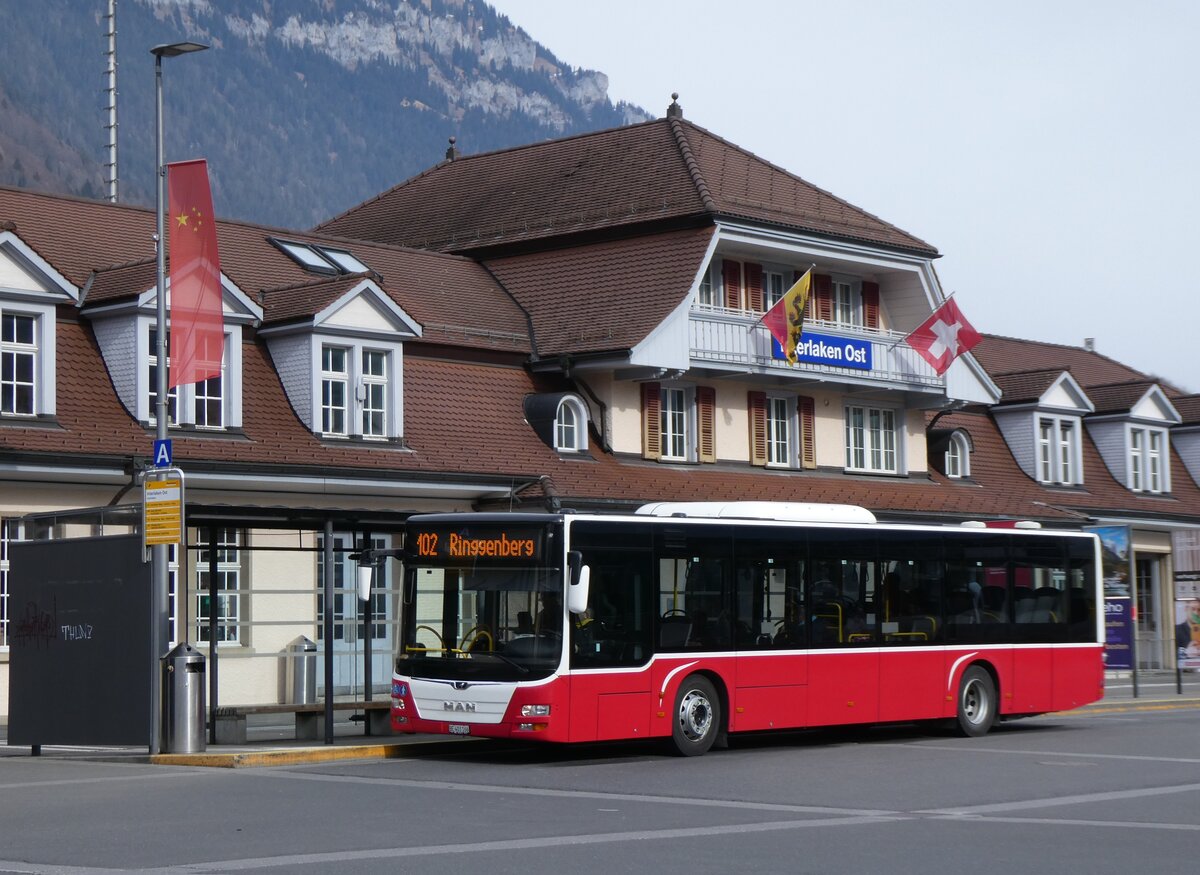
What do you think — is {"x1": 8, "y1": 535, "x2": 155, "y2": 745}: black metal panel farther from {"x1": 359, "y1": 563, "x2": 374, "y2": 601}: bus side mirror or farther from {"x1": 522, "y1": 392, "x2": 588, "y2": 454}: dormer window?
{"x1": 522, "y1": 392, "x2": 588, "y2": 454}: dormer window

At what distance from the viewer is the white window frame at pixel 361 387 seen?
30.9m

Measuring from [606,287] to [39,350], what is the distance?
→ 506 inches

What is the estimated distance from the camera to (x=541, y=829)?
1378 centimetres

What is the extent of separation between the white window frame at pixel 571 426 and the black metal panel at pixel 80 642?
14144mm

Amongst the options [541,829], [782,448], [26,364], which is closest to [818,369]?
[782,448]

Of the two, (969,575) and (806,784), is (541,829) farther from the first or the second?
(969,575)

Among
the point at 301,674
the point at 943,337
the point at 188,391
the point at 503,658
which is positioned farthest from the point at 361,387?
A: the point at 943,337

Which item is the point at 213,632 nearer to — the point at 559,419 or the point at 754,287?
the point at 559,419

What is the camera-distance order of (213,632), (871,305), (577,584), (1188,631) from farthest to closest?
(871,305)
(1188,631)
(213,632)
(577,584)

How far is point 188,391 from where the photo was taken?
29062mm

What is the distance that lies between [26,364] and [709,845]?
1731cm

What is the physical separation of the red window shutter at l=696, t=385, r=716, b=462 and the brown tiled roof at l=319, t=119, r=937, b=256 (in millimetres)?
3528

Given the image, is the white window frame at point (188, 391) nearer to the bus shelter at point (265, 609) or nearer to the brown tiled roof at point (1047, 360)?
the bus shelter at point (265, 609)

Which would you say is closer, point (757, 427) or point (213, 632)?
point (213, 632)
